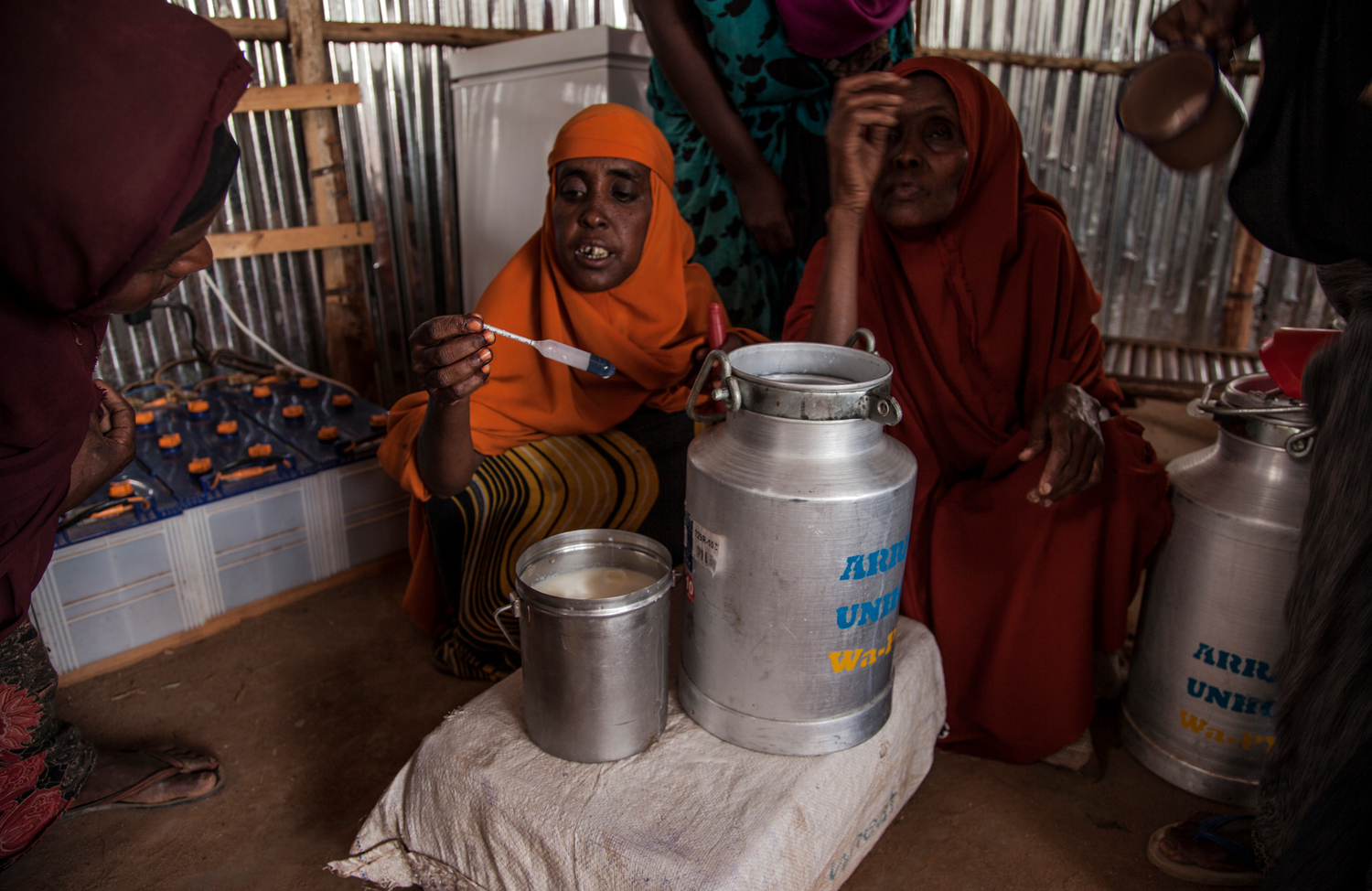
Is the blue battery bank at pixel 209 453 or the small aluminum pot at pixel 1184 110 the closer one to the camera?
the small aluminum pot at pixel 1184 110

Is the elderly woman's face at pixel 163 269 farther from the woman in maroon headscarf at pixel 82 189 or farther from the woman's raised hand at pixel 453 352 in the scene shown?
the woman's raised hand at pixel 453 352

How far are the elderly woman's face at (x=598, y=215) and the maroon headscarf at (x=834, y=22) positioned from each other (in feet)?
2.37

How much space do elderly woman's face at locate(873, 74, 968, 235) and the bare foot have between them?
192 cm

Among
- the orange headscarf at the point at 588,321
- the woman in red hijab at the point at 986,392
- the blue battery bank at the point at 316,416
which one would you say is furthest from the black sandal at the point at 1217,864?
the blue battery bank at the point at 316,416

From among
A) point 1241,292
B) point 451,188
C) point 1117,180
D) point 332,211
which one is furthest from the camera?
point 1117,180

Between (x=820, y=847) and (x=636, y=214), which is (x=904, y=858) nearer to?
(x=820, y=847)

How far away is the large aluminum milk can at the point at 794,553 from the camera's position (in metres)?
1.05

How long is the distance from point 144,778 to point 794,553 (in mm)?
1526

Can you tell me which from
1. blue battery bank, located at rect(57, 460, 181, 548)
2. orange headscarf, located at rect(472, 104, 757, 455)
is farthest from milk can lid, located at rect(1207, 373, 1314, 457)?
blue battery bank, located at rect(57, 460, 181, 548)

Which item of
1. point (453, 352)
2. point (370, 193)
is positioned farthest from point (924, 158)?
point (370, 193)

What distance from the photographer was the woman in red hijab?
163cm

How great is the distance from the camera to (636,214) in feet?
6.52

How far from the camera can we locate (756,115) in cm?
251

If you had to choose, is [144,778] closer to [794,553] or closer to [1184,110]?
[794,553]
